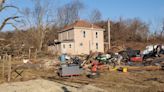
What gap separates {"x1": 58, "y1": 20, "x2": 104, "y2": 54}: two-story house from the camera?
182 ft

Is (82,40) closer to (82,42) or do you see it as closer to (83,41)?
(83,41)

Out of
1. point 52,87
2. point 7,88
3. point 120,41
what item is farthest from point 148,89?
point 120,41

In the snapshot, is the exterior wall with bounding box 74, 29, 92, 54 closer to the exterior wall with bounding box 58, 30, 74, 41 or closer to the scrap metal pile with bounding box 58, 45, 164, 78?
the exterior wall with bounding box 58, 30, 74, 41

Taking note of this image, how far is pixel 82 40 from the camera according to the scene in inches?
2203

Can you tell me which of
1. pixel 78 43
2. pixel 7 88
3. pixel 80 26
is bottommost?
pixel 7 88

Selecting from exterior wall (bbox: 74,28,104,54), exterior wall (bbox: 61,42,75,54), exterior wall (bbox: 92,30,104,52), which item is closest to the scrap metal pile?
exterior wall (bbox: 61,42,75,54)

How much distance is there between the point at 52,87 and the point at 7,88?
8.52 feet

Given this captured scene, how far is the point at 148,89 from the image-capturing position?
14734 millimetres

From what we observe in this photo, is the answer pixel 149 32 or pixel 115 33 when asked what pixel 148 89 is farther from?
pixel 149 32

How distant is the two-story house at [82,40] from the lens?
5541 cm

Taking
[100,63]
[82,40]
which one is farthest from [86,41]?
[100,63]

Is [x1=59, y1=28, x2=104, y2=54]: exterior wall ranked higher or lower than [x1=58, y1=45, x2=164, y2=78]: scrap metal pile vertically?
higher

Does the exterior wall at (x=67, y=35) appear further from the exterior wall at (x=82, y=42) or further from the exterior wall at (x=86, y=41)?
the exterior wall at (x=86, y=41)

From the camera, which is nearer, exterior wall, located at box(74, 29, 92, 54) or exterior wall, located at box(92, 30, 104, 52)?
exterior wall, located at box(74, 29, 92, 54)
